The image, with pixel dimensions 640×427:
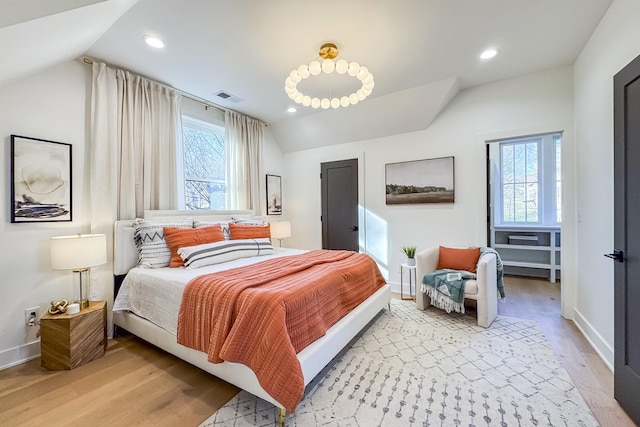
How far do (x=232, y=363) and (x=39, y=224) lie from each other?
218cm

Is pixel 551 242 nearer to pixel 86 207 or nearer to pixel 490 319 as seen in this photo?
pixel 490 319

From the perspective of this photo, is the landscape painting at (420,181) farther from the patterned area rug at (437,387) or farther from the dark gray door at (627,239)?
the dark gray door at (627,239)

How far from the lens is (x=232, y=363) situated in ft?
5.65

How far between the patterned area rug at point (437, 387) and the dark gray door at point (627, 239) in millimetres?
290

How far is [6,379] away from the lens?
6.61 ft

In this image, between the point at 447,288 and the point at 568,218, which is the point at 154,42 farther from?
the point at 568,218

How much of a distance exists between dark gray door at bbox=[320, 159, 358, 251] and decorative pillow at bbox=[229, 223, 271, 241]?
1.46 meters

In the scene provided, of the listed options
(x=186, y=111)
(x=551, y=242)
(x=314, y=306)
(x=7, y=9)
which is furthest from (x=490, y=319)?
(x=186, y=111)

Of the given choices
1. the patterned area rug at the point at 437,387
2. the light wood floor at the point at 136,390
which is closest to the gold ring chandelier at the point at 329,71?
the patterned area rug at the point at 437,387

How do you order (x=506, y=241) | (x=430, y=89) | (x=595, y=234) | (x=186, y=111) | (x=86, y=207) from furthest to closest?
1. (x=506, y=241)
2. (x=186, y=111)
3. (x=430, y=89)
4. (x=86, y=207)
5. (x=595, y=234)

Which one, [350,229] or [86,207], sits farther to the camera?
[350,229]

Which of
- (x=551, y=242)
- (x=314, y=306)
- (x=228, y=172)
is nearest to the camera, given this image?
(x=314, y=306)

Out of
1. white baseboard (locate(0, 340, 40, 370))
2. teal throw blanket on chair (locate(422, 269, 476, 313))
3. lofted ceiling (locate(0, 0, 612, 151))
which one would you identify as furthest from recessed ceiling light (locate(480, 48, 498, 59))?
white baseboard (locate(0, 340, 40, 370))

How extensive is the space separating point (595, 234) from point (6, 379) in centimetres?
495
